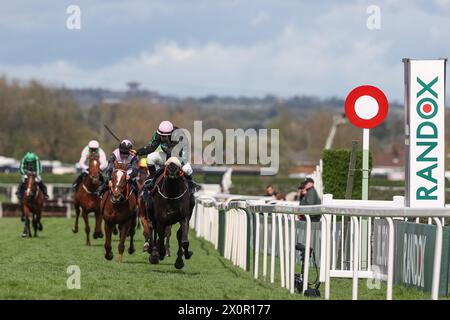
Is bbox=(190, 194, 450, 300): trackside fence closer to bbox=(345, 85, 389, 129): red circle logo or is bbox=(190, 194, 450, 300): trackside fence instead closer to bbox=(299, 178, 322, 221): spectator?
bbox=(345, 85, 389, 129): red circle logo

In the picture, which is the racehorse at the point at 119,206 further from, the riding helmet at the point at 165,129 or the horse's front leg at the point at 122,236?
the riding helmet at the point at 165,129

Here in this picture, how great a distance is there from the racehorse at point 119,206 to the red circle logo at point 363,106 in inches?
157

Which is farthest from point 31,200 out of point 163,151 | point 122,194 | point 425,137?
point 425,137

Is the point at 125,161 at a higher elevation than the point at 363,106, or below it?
below

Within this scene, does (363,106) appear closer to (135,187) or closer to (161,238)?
(161,238)

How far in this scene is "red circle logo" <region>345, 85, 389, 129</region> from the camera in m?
12.4

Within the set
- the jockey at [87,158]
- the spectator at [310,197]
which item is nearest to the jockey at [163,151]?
the spectator at [310,197]

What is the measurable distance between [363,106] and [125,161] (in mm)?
4210

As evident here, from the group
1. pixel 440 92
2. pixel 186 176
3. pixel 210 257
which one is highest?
pixel 440 92

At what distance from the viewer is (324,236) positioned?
9.98 meters
